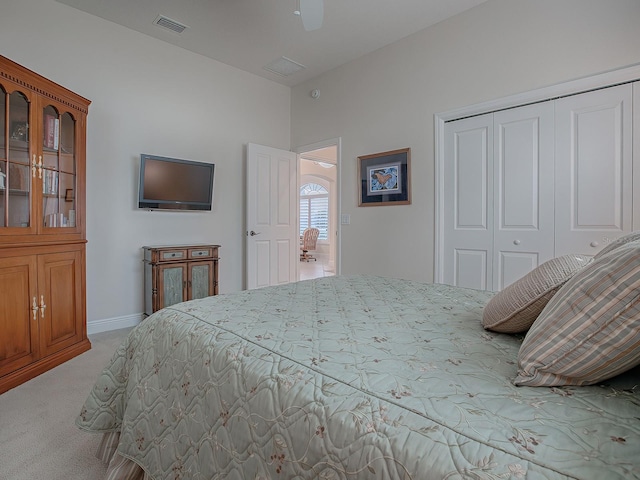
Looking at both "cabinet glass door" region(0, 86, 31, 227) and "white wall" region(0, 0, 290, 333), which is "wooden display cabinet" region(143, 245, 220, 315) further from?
"cabinet glass door" region(0, 86, 31, 227)

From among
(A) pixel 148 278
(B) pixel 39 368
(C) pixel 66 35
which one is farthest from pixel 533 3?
(B) pixel 39 368

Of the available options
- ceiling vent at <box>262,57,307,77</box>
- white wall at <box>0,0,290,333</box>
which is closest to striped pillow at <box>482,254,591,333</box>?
white wall at <box>0,0,290,333</box>

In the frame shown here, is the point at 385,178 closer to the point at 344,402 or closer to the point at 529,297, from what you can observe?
the point at 529,297

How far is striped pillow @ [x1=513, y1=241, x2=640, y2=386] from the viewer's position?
0.65 m

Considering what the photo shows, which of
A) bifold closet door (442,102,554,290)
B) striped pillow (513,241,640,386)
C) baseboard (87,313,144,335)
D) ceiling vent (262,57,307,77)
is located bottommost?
baseboard (87,313,144,335)

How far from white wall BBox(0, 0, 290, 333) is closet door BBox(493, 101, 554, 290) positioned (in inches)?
122

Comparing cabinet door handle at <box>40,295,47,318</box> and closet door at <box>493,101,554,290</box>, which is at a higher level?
closet door at <box>493,101,554,290</box>

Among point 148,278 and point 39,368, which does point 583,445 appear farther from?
point 148,278

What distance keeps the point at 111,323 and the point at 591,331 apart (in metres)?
3.95

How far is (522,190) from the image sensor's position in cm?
296

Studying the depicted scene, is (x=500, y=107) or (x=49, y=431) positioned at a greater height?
(x=500, y=107)

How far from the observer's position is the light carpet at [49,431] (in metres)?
1.48

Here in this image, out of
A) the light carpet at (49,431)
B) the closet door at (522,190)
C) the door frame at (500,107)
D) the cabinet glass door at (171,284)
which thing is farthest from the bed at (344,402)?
the cabinet glass door at (171,284)

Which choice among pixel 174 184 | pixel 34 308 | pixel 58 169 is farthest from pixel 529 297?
pixel 174 184
